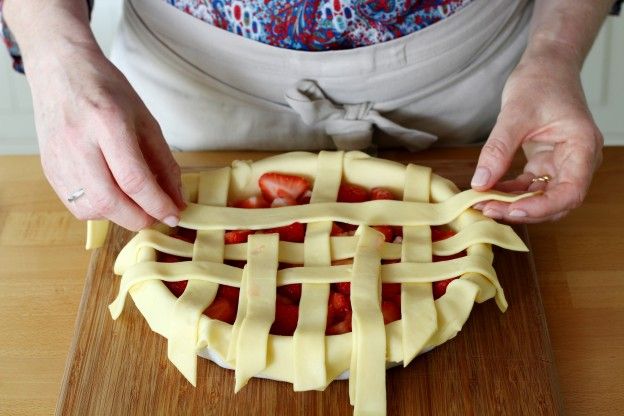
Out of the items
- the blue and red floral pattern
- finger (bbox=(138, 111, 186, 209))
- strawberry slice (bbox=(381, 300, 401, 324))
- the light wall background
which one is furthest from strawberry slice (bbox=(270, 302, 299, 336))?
the light wall background

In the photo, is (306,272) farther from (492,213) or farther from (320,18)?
(320,18)

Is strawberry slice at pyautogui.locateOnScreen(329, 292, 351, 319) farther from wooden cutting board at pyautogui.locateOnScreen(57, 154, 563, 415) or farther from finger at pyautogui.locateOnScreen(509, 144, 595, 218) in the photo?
finger at pyautogui.locateOnScreen(509, 144, 595, 218)

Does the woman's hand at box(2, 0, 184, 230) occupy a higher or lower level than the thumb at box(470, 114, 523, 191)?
higher

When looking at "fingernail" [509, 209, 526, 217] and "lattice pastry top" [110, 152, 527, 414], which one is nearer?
"lattice pastry top" [110, 152, 527, 414]

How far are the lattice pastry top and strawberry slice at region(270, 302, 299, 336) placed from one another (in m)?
0.01

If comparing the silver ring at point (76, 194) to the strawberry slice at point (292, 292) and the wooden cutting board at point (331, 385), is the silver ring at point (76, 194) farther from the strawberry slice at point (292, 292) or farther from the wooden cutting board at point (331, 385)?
the strawberry slice at point (292, 292)

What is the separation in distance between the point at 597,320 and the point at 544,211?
6.3 inches

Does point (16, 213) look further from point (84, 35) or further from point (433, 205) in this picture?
point (433, 205)

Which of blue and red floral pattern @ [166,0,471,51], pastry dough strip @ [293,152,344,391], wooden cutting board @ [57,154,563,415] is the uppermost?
blue and red floral pattern @ [166,0,471,51]

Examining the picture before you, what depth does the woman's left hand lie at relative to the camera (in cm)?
111

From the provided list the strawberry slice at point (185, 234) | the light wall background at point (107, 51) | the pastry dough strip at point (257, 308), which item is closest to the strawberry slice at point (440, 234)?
the pastry dough strip at point (257, 308)

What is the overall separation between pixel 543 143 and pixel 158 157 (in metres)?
0.52

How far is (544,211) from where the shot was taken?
111 cm

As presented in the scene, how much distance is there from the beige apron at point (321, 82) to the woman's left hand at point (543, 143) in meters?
0.19
